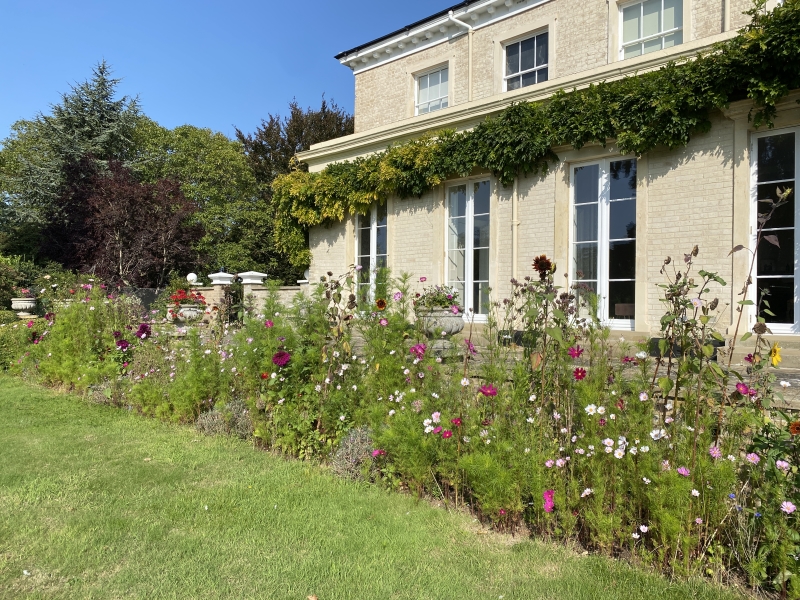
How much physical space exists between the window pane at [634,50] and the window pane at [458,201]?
12.7 ft

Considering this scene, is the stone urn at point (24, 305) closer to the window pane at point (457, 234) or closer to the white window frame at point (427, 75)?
the window pane at point (457, 234)

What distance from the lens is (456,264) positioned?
9625mm

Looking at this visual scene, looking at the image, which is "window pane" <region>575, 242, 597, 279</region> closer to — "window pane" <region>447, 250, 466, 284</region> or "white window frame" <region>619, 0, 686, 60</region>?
"window pane" <region>447, 250, 466, 284</region>

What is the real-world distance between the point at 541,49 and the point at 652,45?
2287 mm

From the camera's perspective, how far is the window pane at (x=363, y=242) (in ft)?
36.6

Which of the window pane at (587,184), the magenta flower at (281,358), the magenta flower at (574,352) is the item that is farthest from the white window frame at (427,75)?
the magenta flower at (574,352)

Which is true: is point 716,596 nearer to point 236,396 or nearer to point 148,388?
point 236,396

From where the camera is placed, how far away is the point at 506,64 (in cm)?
1112

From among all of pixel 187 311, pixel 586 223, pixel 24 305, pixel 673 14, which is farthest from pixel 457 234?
pixel 24 305

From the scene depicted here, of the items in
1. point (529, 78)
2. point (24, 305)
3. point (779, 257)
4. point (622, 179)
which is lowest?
point (24, 305)

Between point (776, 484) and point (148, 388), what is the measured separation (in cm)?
531

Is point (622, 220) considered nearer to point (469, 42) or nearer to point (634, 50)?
point (634, 50)

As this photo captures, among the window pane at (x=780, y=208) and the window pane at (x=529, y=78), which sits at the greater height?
the window pane at (x=529, y=78)

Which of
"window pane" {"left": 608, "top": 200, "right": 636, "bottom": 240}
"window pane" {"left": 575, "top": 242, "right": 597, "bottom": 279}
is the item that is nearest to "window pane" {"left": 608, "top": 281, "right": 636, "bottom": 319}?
"window pane" {"left": 575, "top": 242, "right": 597, "bottom": 279}
